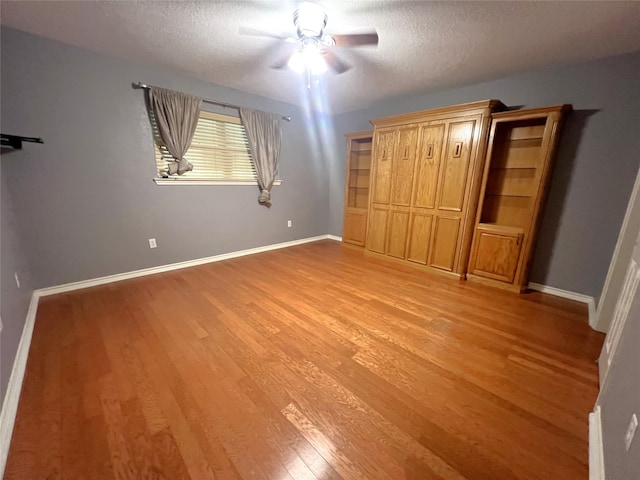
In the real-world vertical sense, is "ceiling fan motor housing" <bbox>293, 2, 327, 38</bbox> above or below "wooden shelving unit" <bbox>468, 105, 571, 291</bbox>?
above

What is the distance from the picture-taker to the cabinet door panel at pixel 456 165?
287cm

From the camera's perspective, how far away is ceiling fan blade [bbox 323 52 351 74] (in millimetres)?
2235

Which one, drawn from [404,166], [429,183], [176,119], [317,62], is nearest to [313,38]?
[317,62]

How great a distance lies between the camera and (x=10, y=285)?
5.56ft

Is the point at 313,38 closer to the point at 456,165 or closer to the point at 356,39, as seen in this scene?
the point at 356,39

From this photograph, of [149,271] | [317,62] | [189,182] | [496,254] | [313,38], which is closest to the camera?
[313,38]

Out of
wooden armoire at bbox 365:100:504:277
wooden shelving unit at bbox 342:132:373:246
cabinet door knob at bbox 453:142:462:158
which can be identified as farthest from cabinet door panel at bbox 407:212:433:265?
wooden shelving unit at bbox 342:132:373:246

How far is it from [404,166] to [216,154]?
260cm

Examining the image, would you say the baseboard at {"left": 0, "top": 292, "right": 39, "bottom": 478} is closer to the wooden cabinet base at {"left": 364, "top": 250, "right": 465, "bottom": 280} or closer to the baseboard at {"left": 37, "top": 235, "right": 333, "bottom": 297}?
the baseboard at {"left": 37, "top": 235, "right": 333, "bottom": 297}

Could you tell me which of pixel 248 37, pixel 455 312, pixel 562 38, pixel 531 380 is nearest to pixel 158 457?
pixel 531 380

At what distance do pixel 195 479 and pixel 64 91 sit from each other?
3301 mm

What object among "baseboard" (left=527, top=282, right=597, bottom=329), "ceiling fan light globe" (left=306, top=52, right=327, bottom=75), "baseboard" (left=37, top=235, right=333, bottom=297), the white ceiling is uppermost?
the white ceiling

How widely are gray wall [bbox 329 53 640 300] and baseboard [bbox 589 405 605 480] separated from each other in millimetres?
1935

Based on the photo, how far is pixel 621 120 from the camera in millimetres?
2260
